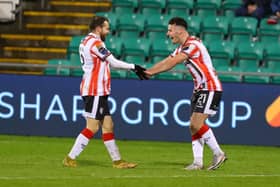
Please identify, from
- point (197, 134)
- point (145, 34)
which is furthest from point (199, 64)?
point (145, 34)

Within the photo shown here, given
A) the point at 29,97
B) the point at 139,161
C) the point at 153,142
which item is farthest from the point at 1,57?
the point at 139,161

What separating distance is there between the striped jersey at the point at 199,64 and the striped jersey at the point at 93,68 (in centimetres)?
104

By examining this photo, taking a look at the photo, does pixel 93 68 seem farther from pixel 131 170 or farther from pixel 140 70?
pixel 131 170

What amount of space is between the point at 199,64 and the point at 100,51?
1.34 m

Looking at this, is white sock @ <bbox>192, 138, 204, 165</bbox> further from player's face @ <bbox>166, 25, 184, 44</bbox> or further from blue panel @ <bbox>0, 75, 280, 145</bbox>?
→ blue panel @ <bbox>0, 75, 280, 145</bbox>

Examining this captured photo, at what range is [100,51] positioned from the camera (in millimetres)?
14594

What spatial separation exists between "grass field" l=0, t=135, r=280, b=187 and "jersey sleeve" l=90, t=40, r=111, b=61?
150 cm

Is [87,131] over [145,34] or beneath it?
beneath

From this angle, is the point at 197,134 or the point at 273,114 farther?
the point at 273,114

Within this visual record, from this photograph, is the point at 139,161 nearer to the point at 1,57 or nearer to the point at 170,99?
the point at 170,99

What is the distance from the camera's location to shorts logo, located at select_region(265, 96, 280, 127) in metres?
20.0

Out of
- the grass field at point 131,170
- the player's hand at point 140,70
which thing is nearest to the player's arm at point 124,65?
the player's hand at point 140,70

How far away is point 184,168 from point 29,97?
635 centimetres

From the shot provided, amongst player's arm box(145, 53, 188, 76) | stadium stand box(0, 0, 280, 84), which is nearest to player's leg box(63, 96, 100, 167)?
player's arm box(145, 53, 188, 76)
